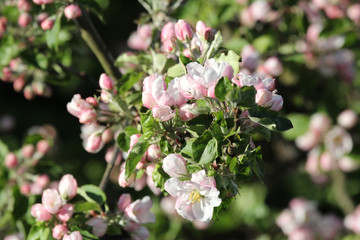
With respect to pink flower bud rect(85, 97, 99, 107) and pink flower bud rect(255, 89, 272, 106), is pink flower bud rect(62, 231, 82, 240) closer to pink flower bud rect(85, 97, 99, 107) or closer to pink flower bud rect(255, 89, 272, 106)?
pink flower bud rect(85, 97, 99, 107)

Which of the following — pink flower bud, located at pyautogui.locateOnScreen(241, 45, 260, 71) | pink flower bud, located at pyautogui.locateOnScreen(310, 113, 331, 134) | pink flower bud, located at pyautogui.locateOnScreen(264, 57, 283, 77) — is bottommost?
pink flower bud, located at pyautogui.locateOnScreen(310, 113, 331, 134)

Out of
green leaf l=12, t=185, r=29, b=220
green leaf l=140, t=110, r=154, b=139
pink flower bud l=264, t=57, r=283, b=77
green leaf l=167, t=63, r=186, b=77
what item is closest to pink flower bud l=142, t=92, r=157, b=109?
green leaf l=140, t=110, r=154, b=139

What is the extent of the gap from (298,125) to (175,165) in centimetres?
161

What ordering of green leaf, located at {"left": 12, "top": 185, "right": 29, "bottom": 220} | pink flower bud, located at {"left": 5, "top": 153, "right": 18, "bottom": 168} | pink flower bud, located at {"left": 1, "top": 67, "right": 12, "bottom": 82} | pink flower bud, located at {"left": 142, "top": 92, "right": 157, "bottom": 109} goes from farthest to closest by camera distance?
pink flower bud, located at {"left": 5, "top": 153, "right": 18, "bottom": 168} → pink flower bud, located at {"left": 1, "top": 67, "right": 12, "bottom": 82} → green leaf, located at {"left": 12, "top": 185, "right": 29, "bottom": 220} → pink flower bud, located at {"left": 142, "top": 92, "right": 157, "bottom": 109}

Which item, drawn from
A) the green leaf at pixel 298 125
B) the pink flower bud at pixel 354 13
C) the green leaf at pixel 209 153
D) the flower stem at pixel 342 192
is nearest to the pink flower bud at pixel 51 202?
the green leaf at pixel 209 153

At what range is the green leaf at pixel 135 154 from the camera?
1.22m

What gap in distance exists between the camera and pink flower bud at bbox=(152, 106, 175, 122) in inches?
45.9

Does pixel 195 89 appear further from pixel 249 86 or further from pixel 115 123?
pixel 115 123

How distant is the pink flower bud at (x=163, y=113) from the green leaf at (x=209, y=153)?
0.12m

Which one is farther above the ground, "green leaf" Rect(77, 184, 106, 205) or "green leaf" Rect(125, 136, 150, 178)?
"green leaf" Rect(125, 136, 150, 178)

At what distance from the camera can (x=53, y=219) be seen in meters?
1.45

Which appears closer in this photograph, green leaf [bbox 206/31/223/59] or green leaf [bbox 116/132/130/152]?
green leaf [bbox 206/31/223/59]

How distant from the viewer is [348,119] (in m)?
2.54

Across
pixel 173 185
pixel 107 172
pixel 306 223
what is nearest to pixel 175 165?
pixel 173 185
